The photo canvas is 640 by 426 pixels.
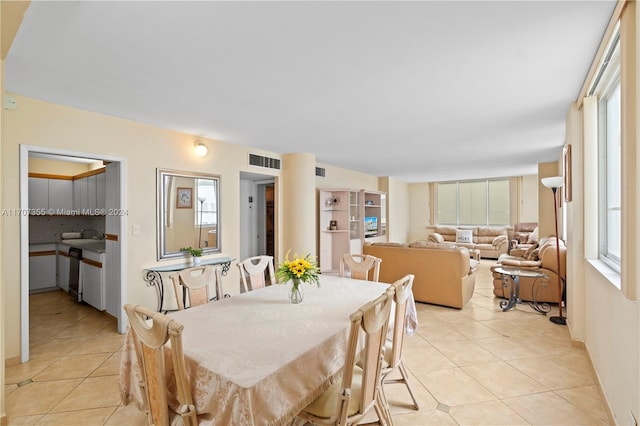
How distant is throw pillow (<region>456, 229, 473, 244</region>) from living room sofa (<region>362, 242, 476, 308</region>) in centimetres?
461

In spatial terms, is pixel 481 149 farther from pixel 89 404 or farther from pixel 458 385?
pixel 89 404

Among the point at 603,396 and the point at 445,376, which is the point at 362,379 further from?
the point at 603,396

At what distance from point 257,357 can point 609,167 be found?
2.85 meters

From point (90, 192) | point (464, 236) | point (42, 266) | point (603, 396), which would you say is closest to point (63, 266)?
point (42, 266)

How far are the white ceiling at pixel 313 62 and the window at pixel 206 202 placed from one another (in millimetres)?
781

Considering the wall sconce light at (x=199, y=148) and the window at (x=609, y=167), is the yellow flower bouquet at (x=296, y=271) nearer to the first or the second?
the window at (x=609, y=167)

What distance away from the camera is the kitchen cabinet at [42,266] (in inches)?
195

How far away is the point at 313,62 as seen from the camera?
2.17 m

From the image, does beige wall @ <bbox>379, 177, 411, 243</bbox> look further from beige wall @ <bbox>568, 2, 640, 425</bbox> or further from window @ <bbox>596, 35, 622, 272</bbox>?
window @ <bbox>596, 35, 622, 272</bbox>

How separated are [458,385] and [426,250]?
2.15 m

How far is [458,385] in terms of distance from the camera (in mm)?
2350

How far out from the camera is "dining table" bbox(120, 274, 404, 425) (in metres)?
1.19

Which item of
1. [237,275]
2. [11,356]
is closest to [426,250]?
[237,275]

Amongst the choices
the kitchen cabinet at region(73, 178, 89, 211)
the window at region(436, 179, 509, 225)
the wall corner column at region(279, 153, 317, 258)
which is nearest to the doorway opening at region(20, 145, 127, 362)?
the kitchen cabinet at region(73, 178, 89, 211)
